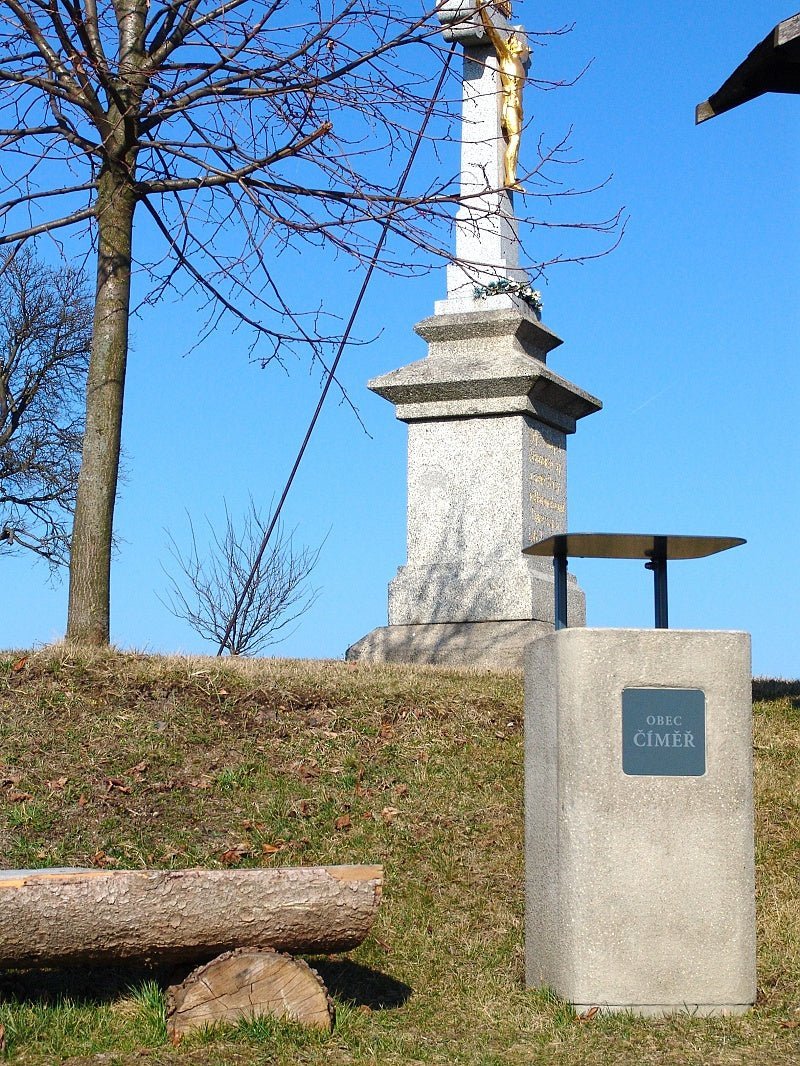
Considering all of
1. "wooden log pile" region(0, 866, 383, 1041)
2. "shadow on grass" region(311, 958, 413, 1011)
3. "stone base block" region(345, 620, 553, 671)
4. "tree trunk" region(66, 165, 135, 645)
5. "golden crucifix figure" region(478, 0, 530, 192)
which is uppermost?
"golden crucifix figure" region(478, 0, 530, 192)

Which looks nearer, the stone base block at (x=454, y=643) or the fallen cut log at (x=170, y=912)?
the fallen cut log at (x=170, y=912)

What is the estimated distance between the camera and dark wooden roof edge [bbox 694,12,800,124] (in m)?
8.59

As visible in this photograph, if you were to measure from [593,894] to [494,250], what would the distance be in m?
8.25

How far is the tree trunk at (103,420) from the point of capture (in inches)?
360

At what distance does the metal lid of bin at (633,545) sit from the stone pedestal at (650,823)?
0.43 meters

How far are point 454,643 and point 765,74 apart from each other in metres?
5.26

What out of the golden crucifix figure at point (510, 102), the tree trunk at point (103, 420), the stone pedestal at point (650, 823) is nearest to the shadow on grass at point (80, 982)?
the stone pedestal at point (650, 823)

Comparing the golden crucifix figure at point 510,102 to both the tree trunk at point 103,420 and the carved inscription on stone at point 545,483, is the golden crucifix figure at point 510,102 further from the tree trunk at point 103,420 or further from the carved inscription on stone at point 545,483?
the tree trunk at point 103,420

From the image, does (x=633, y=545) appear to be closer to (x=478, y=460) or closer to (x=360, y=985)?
(x=360, y=985)

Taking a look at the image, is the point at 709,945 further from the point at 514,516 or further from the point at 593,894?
the point at 514,516

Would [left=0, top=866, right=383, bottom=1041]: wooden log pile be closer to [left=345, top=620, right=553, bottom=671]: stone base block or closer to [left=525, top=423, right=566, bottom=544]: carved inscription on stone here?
[left=345, top=620, right=553, bottom=671]: stone base block

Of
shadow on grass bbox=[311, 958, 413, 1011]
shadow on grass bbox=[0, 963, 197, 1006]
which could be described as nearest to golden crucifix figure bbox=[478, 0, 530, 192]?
shadow on grass bbox=[311, 958, 413, 1011]

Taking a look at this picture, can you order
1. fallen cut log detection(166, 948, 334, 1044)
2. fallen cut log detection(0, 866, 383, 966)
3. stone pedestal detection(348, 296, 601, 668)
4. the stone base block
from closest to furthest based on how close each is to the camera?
fallen cut log detection(0, 866, 383, 966), fallen cut log detection(166, 948, 334, 1044), the stone base block, stone pedestal detection(348, 296, 601, 668)

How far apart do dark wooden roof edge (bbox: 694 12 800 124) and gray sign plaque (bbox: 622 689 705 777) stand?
5.39 m
